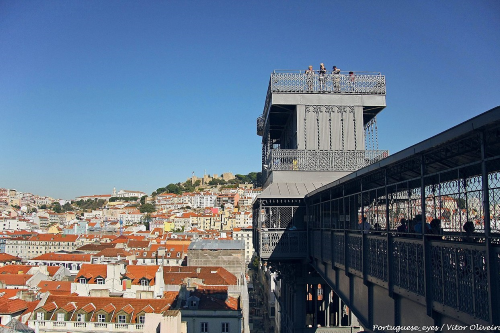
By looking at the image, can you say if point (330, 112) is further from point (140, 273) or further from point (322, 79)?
point (140, 273)

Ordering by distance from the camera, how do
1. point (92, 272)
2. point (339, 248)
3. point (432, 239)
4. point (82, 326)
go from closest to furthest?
point (432, 239)
point (339, 248)
point (82, 326)
point (92, 272)

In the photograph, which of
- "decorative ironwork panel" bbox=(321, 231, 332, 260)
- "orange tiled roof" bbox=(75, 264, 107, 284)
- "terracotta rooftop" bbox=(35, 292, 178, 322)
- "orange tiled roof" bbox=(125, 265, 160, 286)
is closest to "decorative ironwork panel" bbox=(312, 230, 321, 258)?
"decorative ironwork panel" bbox=(321, 231, 332, 260)

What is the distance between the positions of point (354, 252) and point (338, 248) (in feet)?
→ 4.55

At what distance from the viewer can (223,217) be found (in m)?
146

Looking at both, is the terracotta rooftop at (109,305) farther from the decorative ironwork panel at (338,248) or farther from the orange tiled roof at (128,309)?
the decorative ironwork panel at (338,248)

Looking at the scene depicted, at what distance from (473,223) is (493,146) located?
0.89m

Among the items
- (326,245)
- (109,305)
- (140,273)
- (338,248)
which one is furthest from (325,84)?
(140,273)

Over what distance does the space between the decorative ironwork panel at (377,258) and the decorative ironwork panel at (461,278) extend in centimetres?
163

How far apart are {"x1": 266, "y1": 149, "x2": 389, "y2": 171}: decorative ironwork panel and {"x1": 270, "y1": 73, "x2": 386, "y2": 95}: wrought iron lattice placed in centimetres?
224

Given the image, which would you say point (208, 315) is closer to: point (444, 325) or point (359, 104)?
point (359, 104)

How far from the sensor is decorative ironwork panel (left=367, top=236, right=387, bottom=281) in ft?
22.9

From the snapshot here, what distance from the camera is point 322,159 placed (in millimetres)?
15625

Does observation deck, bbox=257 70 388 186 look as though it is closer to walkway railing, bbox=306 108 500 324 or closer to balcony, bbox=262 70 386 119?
balcony, bbox=262 70 386 119

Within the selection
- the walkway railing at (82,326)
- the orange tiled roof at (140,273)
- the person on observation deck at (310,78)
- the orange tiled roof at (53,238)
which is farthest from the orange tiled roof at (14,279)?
the orange tiled roof at (53,238)
